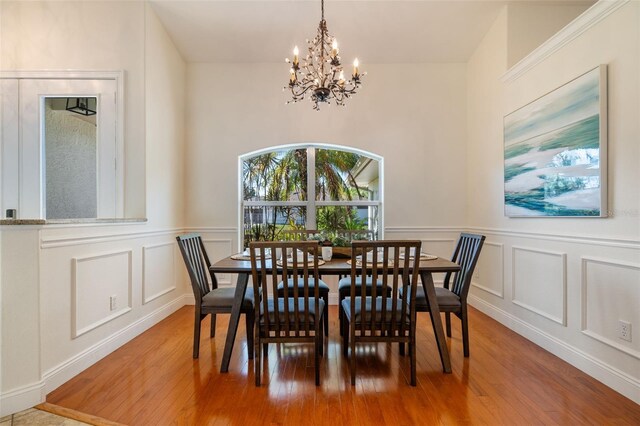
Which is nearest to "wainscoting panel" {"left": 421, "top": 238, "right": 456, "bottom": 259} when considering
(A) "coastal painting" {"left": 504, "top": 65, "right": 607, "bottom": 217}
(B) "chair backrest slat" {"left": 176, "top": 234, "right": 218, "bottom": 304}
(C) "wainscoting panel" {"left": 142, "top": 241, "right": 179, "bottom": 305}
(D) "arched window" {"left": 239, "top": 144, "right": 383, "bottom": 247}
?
(D) "arched window" {"left": 239, "top": 144, "right": 383, "bottom": 247}

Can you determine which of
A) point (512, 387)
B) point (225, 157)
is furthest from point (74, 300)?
point (512, 387)

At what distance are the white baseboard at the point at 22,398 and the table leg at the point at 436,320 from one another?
8.16 ft

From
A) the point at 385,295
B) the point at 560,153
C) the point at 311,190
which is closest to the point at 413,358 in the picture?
the point at 385,295

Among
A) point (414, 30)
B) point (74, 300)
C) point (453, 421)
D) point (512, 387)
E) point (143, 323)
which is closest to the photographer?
point (453, 421)

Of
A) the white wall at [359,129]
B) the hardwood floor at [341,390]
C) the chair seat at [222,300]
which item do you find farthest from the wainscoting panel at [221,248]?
the chair seat at [222,300]

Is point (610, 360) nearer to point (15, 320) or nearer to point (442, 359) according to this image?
point (442, 359)

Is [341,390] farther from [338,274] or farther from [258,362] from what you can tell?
[338,274]

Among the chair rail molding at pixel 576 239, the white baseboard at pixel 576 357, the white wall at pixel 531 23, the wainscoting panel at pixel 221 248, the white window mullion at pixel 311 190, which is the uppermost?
the white wall at pixel 531 23

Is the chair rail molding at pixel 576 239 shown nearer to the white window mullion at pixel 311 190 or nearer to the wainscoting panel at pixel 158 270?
the white window mullion at pixel 311 190

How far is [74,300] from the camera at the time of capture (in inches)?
87.9

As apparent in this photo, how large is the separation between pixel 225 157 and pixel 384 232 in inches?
89.0

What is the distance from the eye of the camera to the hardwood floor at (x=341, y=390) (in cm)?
177

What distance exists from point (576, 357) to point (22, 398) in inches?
142

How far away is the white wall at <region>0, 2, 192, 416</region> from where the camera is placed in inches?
72.1
